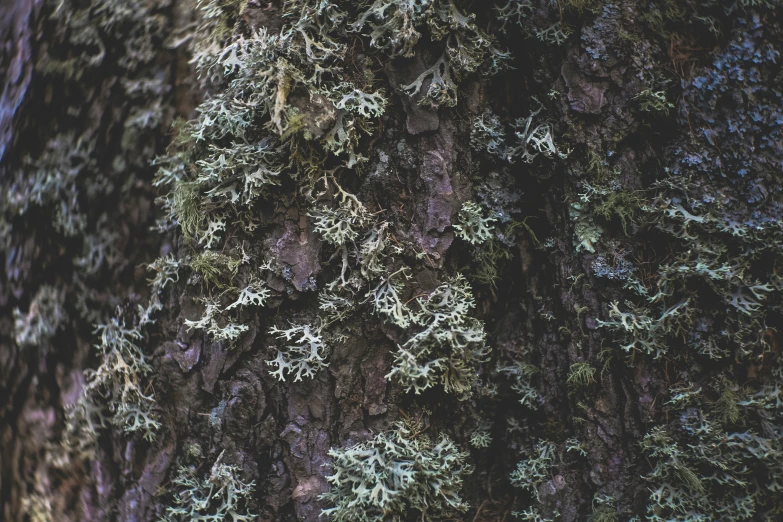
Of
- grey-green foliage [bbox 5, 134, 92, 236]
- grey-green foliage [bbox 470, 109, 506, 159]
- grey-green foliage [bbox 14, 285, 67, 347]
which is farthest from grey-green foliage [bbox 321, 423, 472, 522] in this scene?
grey-green foliage [bbox 5, 134, 92, 236]

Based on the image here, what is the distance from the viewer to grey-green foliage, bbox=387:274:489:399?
1.54 m

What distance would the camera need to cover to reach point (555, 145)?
164 centimetres

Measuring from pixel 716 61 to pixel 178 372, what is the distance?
203 cm

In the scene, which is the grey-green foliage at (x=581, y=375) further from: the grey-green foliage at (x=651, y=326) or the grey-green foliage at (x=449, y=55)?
the grey-green foliage at (x=449, y=55)

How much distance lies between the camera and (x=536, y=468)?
168cm

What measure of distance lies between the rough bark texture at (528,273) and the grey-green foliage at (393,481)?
5 centimetres

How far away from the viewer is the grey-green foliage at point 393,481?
152 cm

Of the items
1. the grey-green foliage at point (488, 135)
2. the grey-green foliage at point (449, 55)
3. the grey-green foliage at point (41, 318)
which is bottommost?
the grey-green foliage at point (41, 318)

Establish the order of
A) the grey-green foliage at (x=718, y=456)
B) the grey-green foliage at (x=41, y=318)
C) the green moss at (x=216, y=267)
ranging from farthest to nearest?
the grey-green foliage at (x=41, y=318), the green moss at (x=216, y=267), the grey-green foliage at (x=718, y=456)

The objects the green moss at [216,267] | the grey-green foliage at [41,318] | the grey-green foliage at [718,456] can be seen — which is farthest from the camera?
the grey-green foliage at [41,318]

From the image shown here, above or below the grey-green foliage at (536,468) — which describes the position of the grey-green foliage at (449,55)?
above

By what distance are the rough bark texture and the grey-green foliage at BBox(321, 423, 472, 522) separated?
52 millimetres

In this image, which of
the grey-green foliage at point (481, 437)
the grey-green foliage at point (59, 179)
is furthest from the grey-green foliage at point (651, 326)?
the grey-green foliage at point (59, 179)

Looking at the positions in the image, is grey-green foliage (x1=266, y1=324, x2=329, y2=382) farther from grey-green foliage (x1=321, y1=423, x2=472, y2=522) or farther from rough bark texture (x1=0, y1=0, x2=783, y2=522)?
grey-green foliage (x1=321, y1=423, x2=472, y2=522)
